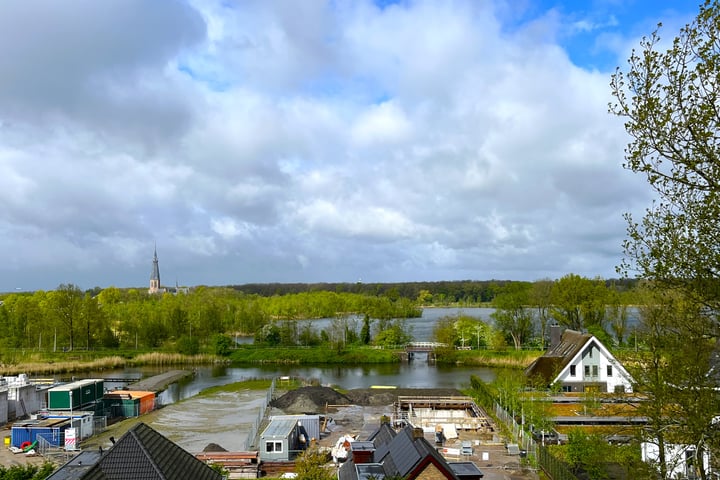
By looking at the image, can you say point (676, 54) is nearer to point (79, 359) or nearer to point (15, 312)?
point (79, 359)

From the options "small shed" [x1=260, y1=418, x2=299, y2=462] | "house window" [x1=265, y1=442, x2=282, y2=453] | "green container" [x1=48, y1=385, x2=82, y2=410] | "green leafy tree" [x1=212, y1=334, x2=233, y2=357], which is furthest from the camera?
"green leafy tree" [x1=212, y1=334, x2=233, y2=357]

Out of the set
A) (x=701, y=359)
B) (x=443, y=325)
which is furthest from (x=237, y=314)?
(x=701, y=359)

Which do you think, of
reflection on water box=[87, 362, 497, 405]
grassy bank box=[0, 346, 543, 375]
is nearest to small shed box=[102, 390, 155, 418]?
reflection on water box=[87, 362, 497, 405]

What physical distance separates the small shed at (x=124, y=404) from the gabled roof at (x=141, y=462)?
76.5 feet

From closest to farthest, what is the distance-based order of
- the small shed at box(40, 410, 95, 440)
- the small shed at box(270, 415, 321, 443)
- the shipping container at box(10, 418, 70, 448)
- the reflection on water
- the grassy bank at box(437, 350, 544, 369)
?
the shipping container at box(10, 418, 70, 448) → the small shed at box(270, 415, 321, 443) → the small shed at box(40, 410, 95, 440) → the reflection on water → the grassy bank at box(437, 350, 544, 369)

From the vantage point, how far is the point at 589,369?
3612cm

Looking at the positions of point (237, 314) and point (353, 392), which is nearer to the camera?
point (353, 392)

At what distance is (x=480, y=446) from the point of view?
2586cm

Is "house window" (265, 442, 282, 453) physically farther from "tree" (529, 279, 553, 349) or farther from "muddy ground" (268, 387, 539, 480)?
"tree" (529, 279, 553, 349)

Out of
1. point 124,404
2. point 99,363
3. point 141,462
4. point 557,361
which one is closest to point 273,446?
point 141,462

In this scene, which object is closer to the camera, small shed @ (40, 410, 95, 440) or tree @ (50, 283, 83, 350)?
small shed @ (40, 410, 95, 440)

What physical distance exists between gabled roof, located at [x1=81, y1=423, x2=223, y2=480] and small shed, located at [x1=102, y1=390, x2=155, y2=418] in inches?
917

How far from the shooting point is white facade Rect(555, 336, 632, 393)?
118ft

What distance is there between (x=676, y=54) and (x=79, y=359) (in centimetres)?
6448
